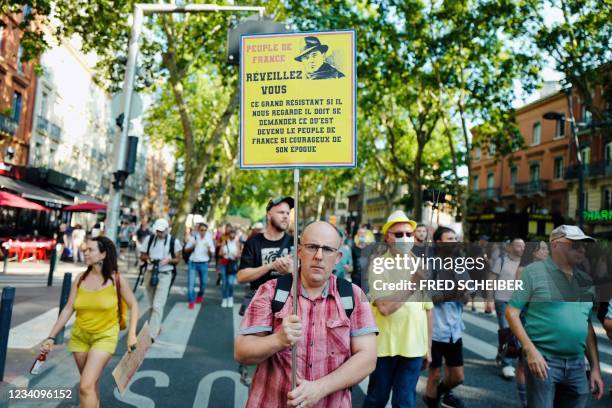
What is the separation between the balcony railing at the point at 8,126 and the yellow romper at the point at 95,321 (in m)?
22.4

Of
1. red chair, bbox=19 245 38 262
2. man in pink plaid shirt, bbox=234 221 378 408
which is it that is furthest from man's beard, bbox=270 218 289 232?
red chair, bbox=19 245 38 262

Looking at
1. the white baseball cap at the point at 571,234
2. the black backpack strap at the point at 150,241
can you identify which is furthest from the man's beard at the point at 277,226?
the black backpack strap at the point at 150,241

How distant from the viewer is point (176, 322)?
30.7 feet

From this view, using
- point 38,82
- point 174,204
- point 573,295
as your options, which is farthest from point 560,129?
point 573,295

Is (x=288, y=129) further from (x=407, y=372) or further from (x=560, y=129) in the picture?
(x=560, y=129)

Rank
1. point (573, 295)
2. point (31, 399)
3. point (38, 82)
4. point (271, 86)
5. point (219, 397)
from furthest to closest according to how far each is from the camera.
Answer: point (38, 82) < point (219, 397) < point (31, 399) < point (573, 295) < point (271, 86)

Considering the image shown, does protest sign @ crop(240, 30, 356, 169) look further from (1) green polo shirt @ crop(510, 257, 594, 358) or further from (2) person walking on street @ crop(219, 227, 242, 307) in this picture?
(2) person walking on street @ crop(219, 227, 242, 307)

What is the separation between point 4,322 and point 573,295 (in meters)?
5.27

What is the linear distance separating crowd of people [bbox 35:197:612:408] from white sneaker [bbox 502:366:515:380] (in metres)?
0.94

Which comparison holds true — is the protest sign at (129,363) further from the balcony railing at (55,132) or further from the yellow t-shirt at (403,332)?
the balcony railing at (55,132)

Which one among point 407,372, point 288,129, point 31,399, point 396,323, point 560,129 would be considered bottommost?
point 31,399

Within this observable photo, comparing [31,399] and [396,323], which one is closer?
[396,323]

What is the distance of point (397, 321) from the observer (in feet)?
13.7

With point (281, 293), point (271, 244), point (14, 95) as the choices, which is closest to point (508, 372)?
point (271, 244)
